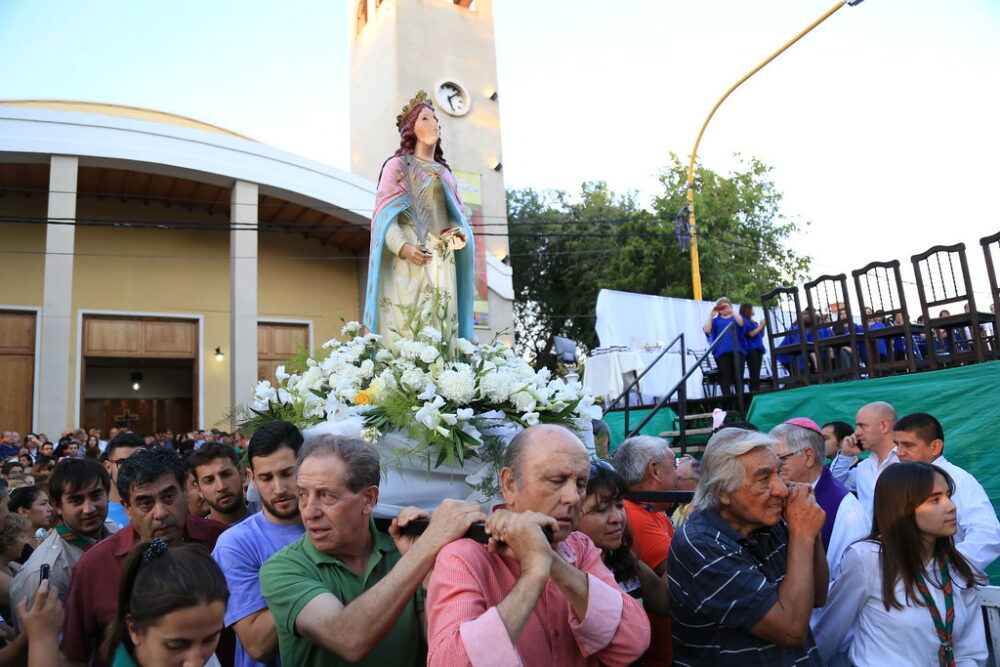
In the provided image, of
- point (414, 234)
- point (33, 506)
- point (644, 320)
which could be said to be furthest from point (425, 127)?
point (644, 320)

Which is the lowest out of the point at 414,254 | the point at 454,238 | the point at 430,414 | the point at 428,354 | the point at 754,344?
the point at 430,414

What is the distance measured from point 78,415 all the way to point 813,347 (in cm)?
1498

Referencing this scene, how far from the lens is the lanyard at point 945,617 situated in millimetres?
2814

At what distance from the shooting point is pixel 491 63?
24.0 metres

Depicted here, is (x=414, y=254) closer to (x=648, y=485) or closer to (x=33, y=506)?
(x=648, y=485)

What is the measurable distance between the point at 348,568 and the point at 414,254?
2996mm

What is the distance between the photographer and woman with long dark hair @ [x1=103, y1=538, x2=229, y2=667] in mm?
2041

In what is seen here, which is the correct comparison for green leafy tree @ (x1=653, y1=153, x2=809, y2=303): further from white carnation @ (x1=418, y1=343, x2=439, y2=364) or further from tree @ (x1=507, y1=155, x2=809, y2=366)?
white carnation @ (x1=418, y1=343, x2=439, y2=364)

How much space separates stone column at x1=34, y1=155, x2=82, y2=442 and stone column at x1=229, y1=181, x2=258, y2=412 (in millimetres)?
3139

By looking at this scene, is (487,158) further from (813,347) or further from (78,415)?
(813,347)

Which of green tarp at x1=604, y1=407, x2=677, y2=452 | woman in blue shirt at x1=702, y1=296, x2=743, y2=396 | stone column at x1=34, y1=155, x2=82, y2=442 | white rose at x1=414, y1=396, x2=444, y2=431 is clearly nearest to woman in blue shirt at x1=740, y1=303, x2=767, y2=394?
woman in blue shirt at x1=702, y1=296, x2=743, y2=396

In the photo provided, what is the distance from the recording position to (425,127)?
529cm

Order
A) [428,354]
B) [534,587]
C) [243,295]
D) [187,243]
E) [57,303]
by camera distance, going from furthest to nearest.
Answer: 1. [187,243]
2. [243,295]
3. [57,303]
4. [428,354]
5. [534,587]

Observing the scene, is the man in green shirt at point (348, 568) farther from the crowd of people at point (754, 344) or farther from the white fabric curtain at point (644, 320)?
the white fabric curtain at point (644, 320)
